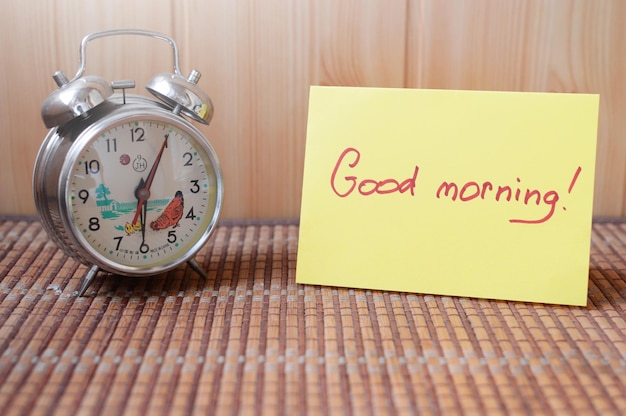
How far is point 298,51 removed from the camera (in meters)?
1.04

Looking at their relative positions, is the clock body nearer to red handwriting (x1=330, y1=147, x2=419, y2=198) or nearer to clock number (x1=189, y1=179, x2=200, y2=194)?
clock number (x1=189, y1=179, x2=200, y2=194)

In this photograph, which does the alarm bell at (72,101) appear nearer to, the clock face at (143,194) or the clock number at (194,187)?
the clock face at (143,194)

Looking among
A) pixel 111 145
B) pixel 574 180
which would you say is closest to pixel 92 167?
pixel 111 145

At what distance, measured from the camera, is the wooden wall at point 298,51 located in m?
1.01

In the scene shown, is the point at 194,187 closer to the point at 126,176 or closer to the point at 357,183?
the point at 126,176

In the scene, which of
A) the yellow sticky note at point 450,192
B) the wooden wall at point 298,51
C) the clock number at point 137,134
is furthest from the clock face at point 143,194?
the wooden wall at point 298,51

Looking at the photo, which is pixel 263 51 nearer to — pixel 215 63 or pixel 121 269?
pixel 215 63

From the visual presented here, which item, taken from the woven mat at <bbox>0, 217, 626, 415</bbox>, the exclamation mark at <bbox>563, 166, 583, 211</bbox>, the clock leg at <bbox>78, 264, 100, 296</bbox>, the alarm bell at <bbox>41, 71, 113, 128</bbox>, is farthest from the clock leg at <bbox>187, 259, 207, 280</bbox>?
the exclamation mark at <bbox>563, 166, 583, 211</bbox>

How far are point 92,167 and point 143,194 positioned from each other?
0.06 metres

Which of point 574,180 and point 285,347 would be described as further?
point 574,180

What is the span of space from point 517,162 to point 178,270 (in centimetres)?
44

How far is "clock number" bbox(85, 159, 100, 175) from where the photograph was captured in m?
0.77

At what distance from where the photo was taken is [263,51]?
3.40 feet

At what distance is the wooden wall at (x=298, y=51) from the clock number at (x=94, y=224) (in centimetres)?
32
